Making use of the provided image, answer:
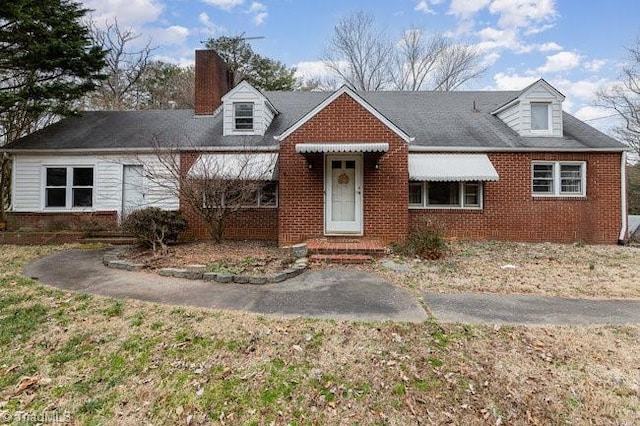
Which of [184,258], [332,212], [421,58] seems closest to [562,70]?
[421,58]

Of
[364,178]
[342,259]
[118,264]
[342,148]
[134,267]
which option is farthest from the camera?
[364,178]

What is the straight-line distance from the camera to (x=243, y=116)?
13656mm

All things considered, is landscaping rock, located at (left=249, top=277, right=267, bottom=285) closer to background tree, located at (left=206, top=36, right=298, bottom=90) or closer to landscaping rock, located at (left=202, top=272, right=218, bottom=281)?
landscaping rock, located at (left=202, top=272, right=218, bottom=281)

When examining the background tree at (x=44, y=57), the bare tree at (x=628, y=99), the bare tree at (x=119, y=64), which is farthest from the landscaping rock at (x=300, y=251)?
the bare tree at (x=628, y=99)

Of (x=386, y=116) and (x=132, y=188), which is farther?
(x=132, y=188)

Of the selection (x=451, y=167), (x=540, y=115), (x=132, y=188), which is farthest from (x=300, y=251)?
(x=540, y=115)

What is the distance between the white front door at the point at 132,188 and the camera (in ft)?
44.0

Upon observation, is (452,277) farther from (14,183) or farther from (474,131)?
(14,183)

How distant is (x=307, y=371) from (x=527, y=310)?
13.6 ft

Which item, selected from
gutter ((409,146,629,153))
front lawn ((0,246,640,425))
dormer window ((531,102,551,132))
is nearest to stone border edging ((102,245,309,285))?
front lawn ((0,246,640,425))

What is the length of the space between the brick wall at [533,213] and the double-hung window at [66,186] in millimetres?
13591

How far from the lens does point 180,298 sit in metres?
6.08

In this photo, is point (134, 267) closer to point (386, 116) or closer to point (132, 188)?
point (132, 188)

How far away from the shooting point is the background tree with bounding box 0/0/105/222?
480 inches
